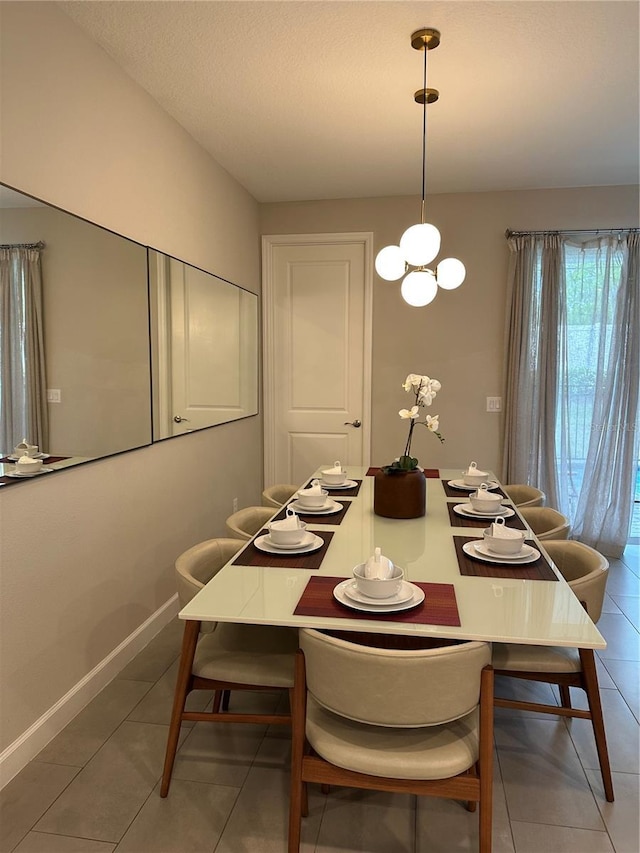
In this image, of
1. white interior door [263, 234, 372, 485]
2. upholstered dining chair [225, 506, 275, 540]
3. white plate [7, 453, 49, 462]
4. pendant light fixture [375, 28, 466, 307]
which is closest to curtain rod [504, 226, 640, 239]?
white interior door [263, 234, 372, 485]

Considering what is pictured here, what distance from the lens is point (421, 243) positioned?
2.36 meters

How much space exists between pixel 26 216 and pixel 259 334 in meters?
2.83

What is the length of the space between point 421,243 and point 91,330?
1382 millimetres

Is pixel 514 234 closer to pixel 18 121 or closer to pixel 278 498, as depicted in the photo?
pixel 278 498

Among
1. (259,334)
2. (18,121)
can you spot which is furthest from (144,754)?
(259,334)

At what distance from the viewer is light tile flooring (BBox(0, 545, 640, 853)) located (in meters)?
1.69

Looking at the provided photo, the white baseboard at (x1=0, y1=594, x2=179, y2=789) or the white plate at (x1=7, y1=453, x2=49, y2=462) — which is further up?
the white plate at (x1=7, y1=453, x2=49, y2=462)

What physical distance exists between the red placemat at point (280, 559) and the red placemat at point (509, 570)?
18.8 inches

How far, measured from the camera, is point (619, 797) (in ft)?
6.15

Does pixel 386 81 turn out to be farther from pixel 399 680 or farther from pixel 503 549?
pixel 399 680

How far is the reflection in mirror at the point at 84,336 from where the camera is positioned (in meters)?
1.90

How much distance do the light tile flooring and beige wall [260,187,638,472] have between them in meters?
2.45

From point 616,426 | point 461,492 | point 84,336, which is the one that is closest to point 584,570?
point 461,492

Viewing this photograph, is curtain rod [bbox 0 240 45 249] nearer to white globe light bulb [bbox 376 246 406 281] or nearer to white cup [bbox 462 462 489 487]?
white globe light bulb [bbox 376 246 406 281]
